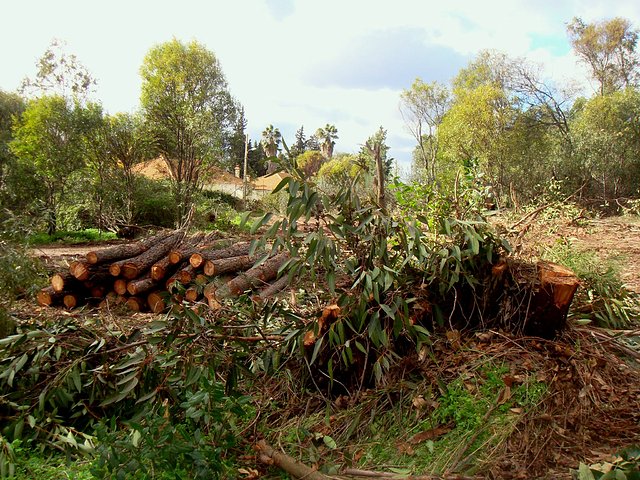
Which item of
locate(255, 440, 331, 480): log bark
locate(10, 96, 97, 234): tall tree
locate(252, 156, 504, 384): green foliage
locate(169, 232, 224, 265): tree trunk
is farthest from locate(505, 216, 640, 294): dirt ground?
locate(10, 96, 97, 234): tall tree

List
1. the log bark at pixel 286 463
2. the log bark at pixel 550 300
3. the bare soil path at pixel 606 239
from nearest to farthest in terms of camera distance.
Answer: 1. the log bark at pixel 286 463
2. the log bark at pixel 550 300
3. the bare soil path at pixel 606 239

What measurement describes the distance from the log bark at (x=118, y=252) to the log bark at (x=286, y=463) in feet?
14.7

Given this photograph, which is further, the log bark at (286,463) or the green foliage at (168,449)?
the log bark at (286,463)

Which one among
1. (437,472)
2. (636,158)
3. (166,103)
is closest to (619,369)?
(437,472)

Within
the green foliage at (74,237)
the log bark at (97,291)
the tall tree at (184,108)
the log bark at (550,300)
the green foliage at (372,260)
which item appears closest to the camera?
the green foliage at (372,260)

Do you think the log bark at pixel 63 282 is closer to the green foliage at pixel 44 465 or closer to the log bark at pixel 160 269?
the log bark at pixel 160 269

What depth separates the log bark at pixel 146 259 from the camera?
20.7 ft

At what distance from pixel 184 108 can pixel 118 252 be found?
11.4 metres

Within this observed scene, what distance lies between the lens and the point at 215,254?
6715 mm

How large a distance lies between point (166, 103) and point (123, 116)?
1.82 m

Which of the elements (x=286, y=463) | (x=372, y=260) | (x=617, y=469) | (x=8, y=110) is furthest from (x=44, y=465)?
(x=8, y=110)

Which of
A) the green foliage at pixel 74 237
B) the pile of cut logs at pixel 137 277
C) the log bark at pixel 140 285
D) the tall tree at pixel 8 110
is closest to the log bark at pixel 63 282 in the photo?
the pile of cut logs at pixel 137 277

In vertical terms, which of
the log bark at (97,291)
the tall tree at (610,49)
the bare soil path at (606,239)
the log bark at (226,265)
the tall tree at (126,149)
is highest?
the tall tree at (610,49)

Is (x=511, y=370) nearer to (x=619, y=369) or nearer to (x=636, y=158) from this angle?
(x=619, y=369)
